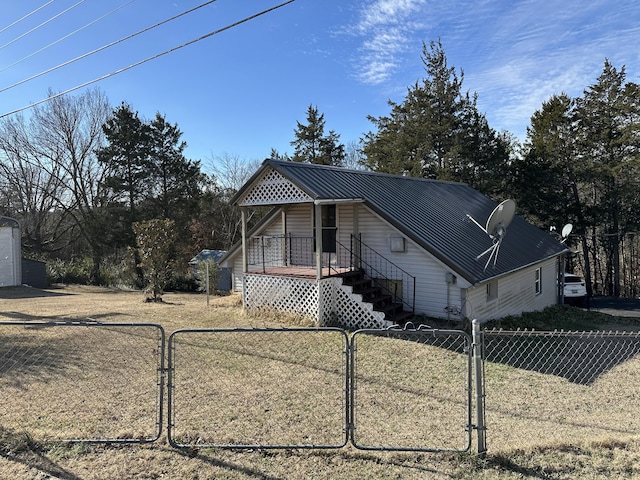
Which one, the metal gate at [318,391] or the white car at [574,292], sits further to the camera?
the white car at [574,292]

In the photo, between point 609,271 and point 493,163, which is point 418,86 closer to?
point 493,163

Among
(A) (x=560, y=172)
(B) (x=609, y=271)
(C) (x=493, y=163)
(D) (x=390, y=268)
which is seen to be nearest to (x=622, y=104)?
(A) (x=560, y=172)

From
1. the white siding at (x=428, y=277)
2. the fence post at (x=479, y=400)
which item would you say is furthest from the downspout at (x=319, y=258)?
the fence post at (x=479, y=400)

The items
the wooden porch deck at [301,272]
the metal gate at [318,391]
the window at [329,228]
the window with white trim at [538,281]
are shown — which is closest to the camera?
the metal gate at [318,391]

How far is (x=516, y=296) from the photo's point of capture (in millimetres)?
13727

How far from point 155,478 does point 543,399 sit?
5.24m

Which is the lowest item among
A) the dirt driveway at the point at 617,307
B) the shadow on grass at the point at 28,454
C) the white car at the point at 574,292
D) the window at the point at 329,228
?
the dirt driveway at the point at 617,307

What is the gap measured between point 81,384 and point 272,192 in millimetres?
6664

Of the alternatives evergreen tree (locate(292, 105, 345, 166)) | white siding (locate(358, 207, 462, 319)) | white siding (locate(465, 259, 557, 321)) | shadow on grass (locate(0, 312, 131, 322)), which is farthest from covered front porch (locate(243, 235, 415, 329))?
evergreen tree (locate(292, 105, 345, 166))

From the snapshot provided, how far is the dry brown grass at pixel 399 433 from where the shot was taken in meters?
3.73

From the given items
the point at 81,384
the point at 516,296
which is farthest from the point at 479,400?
the point at 516,296

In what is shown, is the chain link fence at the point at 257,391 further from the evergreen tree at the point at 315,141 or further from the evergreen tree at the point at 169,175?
the evergreen tree at the point at 315,141

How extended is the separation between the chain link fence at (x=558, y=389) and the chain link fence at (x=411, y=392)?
0.42 meters

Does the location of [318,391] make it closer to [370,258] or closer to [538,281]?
[370,258]
